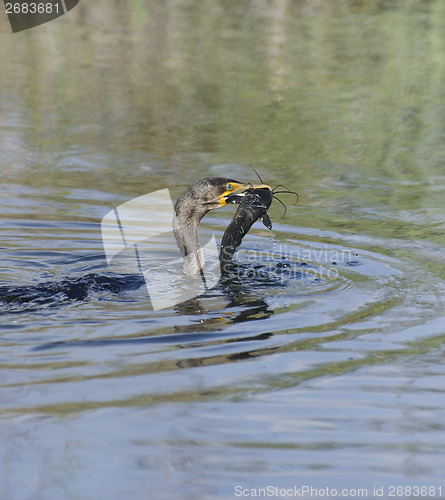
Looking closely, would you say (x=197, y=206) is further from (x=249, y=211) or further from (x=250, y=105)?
(x=250, y=105)

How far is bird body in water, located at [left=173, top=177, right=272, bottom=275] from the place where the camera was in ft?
22.9

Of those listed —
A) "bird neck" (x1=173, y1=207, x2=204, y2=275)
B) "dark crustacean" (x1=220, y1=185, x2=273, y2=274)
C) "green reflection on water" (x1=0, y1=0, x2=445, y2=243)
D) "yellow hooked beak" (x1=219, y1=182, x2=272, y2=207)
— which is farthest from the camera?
"green reflection on water" (x1=0, y1=0, x2=445, y2=243)

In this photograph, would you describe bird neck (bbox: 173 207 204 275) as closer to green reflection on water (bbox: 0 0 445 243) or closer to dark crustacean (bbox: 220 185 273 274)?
dark crustacean (bbox: 220 185 273 274)

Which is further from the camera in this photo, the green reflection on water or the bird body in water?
the green reflection on water

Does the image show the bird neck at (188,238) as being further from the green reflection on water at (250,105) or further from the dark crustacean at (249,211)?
the green reflection on water at (250,105)

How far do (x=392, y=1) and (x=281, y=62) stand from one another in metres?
7.23

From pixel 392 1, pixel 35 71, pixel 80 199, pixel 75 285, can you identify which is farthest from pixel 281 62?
pixel 75 285

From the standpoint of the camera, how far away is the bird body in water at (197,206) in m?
6.97

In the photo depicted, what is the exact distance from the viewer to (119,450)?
385cm

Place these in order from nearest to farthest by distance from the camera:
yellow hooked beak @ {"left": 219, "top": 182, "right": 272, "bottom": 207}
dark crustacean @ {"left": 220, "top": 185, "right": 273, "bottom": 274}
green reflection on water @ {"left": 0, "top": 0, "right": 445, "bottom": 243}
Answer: dark crustacean @ {"left": 220, "top": 185, "right": 273, "bottom": 274} < yellow hooked beak @ {"left": 219, "top": 182, "right": 272, "bottom": 207} < green reflection on water @ {"left": 0, "top": 0, "right": 445, "bottom": 243}

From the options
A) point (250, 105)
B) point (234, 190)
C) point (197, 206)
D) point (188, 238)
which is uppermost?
point (234, 190)

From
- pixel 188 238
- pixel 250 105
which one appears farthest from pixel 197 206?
pixel 250 105

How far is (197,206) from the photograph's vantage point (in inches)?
279

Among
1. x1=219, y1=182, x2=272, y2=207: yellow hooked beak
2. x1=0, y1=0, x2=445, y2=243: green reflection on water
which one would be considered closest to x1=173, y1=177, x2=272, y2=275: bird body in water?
x1=219, y1=182, x2=272, y2=207: yellow hooked beak
